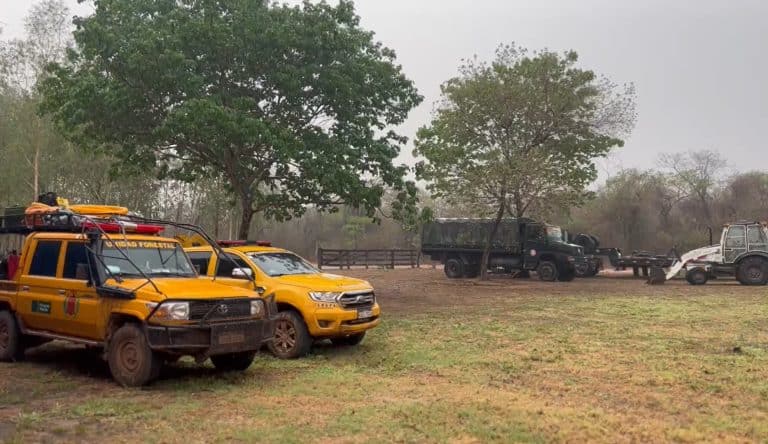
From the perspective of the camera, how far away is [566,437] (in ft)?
18.3

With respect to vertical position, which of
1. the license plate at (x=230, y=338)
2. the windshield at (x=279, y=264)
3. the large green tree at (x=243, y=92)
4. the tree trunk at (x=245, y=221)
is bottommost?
the license plate at (x=230, y=338)

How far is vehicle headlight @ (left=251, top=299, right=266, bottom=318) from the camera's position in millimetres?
7980

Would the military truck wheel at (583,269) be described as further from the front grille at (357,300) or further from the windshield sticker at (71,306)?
the windshield sticker at (71,306)

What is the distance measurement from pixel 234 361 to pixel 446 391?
2836 mm

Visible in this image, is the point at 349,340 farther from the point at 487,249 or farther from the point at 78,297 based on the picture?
the point at 487,249

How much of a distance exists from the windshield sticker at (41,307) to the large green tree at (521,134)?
1786cm

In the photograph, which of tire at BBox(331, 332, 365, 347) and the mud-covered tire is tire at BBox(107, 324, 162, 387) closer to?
tire at BBox(331, 332, 365, 347)

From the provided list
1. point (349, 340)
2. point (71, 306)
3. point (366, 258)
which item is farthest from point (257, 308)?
point (366, 258)

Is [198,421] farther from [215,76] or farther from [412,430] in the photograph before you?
[215,76]

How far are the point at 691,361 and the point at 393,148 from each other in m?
10.7

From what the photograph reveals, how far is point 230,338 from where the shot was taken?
7574 mm

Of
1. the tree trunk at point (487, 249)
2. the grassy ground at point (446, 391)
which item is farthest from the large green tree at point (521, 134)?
the grassy ground at point (446, 391)

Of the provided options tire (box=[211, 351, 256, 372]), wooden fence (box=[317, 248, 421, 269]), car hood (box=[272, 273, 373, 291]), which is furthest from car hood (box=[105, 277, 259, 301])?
wooden fence (box=[317, 248, 421, 269])

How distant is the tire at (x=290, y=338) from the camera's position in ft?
30.7
